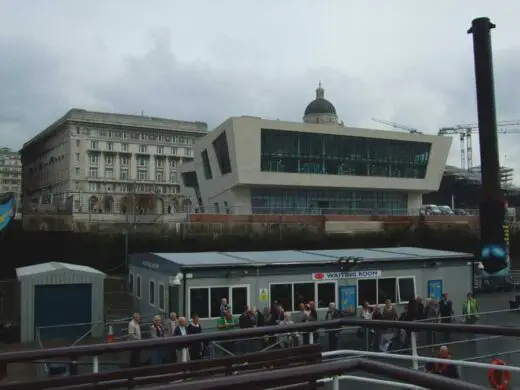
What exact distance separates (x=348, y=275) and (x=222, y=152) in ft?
157

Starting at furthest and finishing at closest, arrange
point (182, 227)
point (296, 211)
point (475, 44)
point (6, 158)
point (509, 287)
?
point (6, 158) → point (296, 211) → point (182, 227) → point (509, 287) → point (475, 44)

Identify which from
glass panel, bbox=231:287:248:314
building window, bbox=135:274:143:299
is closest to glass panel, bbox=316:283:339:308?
glass panel, bbox=231:287:248:314

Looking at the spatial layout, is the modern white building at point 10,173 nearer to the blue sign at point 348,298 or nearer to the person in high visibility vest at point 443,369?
the blue sign at point 348,298

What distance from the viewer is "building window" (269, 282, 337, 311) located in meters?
17.2

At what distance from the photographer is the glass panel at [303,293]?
17375mm

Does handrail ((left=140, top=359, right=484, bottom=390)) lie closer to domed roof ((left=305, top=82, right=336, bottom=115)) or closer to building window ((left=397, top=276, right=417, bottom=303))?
building window ((left=397, top=276, right=417, bottom=303))

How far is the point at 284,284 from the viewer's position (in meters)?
17.2

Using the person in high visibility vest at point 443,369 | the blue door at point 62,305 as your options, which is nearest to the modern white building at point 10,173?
the blue door at point 62,305

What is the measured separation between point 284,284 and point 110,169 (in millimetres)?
110800

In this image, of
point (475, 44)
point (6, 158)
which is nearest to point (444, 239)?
point (475, 44)

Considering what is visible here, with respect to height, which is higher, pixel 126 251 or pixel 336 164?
pixel 336 164

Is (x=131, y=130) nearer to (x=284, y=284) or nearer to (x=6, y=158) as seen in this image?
(x=6, y=158)

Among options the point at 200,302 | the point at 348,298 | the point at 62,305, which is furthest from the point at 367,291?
the point at 62,305

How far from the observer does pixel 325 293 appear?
58.3 feet
